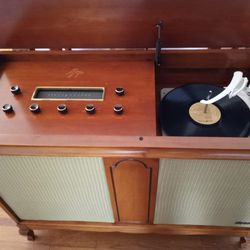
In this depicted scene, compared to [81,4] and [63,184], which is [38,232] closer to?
[63,184]

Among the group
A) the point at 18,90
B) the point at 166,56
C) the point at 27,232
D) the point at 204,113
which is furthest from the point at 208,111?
the point at 27,232

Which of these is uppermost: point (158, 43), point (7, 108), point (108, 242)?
point (158, 43)

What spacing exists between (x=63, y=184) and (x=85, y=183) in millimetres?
68

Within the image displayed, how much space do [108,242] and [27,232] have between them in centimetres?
34

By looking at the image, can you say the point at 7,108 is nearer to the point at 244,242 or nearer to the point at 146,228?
the point at 146,228

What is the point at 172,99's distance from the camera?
84 cm

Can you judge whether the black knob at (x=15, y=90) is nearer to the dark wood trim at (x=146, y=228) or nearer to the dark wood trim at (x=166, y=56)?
the dark wood trim at (x=166, y=56)

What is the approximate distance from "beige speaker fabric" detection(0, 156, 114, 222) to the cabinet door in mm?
29

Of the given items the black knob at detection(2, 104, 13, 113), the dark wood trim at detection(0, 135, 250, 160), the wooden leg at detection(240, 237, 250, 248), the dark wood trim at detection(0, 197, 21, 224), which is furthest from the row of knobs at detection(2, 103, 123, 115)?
the wooden leg at detection(240, 237, 250, 248)

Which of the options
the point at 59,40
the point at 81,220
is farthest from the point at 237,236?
the point at 59,40

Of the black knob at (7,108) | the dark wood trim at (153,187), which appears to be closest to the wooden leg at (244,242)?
the dark wood trim at (153,187)

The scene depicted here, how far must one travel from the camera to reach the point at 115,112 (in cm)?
73

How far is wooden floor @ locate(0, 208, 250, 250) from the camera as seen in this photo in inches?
43.7

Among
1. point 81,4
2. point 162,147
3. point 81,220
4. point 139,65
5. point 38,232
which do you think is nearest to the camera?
point 162,147
